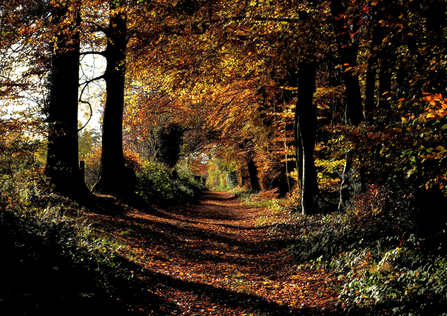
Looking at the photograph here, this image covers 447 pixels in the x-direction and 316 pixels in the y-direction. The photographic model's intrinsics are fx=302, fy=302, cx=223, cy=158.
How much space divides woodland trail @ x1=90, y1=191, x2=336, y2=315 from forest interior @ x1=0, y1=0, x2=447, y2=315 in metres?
0.05

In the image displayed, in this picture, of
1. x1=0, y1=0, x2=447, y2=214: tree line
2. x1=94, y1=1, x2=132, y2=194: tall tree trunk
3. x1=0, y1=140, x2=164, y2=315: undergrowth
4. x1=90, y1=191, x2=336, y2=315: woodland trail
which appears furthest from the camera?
x1=94, y1=1, x2=132, y2=194: tall tree trunk

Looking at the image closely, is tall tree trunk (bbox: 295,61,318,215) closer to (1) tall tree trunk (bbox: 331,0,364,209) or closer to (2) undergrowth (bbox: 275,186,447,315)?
(1) tall tree trunk (bbox: 331,0,364,209)

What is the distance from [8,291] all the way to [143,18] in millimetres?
6876

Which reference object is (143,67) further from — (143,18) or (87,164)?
(87,164)

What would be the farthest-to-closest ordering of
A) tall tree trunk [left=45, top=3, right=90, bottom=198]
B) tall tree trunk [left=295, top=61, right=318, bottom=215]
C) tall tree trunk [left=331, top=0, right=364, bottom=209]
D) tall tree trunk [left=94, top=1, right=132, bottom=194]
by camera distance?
tall tree trunk [left=94, top=1, right=132, bottom=194] → tall tree trunk [left=295, top=61, right=318, bottom=215] → tall tree trunk [left=45, top=3, right=90, bottom=198] → tall tree trunk [left=331, top=0, right=364, bottom=209]

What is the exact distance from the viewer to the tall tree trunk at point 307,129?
10.3 metres

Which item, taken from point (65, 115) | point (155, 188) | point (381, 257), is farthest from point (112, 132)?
point (381, 257)

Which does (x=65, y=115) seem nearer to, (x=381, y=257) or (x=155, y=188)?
(x=155, y=188)

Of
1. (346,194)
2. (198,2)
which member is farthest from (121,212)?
(346,194)

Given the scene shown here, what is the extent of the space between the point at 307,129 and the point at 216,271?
5914mm

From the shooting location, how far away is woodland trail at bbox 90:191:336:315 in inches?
199

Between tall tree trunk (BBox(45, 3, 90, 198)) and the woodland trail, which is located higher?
tall tree trunk (BBox(45, 3, 90, 198))

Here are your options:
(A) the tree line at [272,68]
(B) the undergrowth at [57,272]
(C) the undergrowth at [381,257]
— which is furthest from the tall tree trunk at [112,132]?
(C) the undergrowth at [381,257]

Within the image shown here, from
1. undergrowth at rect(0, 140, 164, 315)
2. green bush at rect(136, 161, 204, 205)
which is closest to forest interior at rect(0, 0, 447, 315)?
undergrowth at rect(0, 140, 164, 315)
